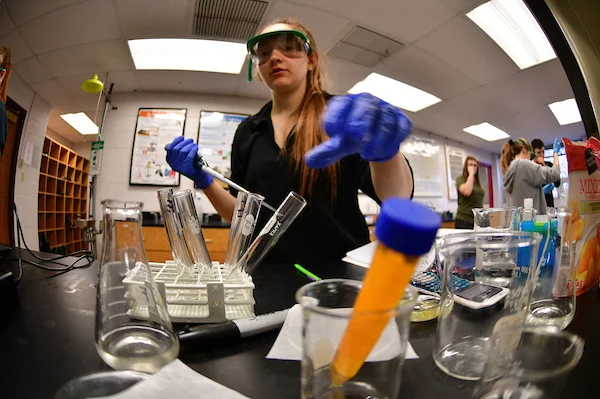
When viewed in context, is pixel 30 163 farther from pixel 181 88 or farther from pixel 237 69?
pixel 237 69

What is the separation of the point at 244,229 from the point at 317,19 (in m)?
0.53

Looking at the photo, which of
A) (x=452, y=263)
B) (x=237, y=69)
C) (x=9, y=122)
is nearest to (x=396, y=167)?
(x=452, y=263)

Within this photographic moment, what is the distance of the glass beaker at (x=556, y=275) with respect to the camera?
1.07 feet

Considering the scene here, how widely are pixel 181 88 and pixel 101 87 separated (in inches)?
6.9

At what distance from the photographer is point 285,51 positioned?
710 millimetres

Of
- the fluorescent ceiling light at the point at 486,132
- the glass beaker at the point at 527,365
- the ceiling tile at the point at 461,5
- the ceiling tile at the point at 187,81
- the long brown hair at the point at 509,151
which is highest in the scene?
the ceiling tile at the point at 461,5

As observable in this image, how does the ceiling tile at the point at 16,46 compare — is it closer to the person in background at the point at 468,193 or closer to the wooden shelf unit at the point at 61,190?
the wooden shelf unit at the point at 61,190

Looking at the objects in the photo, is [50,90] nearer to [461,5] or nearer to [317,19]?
[317,19]

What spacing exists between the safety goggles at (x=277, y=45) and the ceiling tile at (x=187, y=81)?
7 cm

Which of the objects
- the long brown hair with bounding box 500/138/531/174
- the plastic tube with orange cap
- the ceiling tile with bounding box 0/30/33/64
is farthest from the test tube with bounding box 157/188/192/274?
the long brown hair with bounding box 500/138/531/174

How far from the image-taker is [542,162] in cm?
67

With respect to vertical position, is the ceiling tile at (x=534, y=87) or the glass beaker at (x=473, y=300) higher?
the ceiling tile at (x=534, y=87)

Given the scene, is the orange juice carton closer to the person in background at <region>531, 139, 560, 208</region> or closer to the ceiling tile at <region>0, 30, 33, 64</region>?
the person in background at <region>531, 139, 560, 208</region>

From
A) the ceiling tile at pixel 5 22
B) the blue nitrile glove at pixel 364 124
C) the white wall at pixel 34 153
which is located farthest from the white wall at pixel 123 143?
the blue nitrile glove at pixel 364 124
